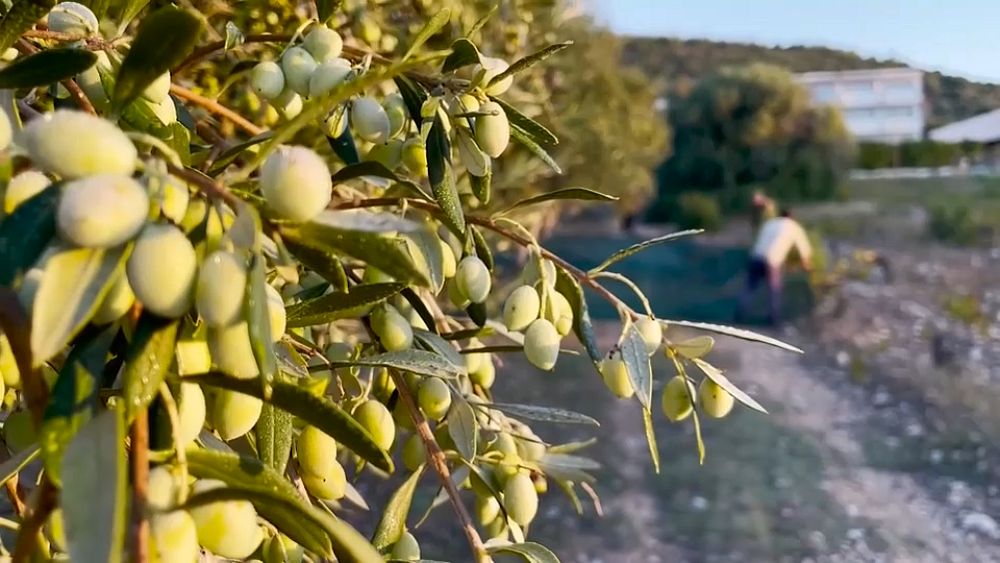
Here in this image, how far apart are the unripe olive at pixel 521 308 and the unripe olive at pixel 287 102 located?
0.14m

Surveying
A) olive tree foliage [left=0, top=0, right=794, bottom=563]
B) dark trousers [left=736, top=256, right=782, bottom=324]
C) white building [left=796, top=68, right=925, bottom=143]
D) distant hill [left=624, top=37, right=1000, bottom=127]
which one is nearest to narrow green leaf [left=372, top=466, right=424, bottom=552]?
olive tree foliage [left=0, top=0, right=794, bottom=563]

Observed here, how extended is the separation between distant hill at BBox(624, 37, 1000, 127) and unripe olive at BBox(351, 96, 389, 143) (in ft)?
48.9

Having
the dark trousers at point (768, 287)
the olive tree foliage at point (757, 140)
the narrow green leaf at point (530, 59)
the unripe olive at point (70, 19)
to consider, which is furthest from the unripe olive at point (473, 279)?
the olive tree foliage at point (757, 140)

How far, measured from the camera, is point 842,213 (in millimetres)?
8852

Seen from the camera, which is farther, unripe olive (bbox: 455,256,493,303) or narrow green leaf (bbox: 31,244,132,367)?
unripe olive (bbox: 455,256,493,303)

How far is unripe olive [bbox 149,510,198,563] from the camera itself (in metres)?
0.25

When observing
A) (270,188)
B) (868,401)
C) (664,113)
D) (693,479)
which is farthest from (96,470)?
(664,113)

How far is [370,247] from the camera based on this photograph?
0.86 feet

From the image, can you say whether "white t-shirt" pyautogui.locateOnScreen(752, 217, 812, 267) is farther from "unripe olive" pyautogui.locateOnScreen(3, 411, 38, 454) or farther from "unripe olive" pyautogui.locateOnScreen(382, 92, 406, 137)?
"unripe olive" pyautogui.locateOnScreen(3, 411, 38, 454)

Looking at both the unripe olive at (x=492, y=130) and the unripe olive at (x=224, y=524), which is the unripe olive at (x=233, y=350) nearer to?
the unripe olive at (x=224, y=524)

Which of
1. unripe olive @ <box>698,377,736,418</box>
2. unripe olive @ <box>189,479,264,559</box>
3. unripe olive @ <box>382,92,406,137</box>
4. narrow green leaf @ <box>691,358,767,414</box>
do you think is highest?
unripe olive @ <box>382,92,406,137</box>

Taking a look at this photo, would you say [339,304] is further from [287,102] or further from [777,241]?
[777,241]

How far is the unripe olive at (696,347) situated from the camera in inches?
19.0

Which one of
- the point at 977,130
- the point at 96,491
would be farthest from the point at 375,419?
the point at 977,130
